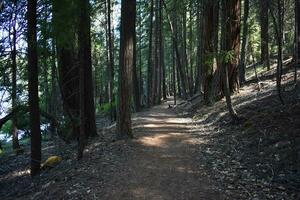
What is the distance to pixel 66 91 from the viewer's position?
45.9ft

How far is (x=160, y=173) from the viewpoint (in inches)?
325

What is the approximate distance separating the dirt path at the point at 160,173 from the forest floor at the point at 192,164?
0.06 ft

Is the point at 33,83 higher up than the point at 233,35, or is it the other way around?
the point at 233,35

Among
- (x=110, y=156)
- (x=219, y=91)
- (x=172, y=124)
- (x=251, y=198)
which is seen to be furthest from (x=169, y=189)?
(x=219, y=91)

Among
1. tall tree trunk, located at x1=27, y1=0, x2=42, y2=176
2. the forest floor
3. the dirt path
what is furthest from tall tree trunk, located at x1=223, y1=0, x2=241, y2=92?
tall tree trunk, located at x1=27, y1=0, x2=42, y2=176

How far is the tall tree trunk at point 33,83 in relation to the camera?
10.2 metres

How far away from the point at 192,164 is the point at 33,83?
203 inches

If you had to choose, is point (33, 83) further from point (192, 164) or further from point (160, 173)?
point (192, 164)

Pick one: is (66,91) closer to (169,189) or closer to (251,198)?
(169,189)

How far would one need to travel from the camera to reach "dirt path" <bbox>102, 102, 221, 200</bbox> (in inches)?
278

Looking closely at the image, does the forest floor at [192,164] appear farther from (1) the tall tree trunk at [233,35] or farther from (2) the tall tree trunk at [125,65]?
(1) the tall tree trunk at [233,35]

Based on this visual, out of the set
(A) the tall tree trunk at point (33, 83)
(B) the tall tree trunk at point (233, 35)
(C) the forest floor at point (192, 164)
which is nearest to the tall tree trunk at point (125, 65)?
(C) the forest floor at point (192, 164)

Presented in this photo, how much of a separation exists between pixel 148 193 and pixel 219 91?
11.7 meters

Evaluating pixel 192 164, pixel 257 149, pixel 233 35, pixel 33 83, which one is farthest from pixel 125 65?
pixel 233 35
